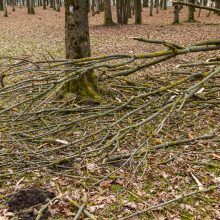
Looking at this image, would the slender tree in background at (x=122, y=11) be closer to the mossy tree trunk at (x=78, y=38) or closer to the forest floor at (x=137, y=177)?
the mossy tree trunk at (x=78, y=38)

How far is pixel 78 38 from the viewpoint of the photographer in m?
7.64

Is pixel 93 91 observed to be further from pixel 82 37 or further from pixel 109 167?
pixel 109 167

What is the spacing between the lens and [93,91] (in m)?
7.81

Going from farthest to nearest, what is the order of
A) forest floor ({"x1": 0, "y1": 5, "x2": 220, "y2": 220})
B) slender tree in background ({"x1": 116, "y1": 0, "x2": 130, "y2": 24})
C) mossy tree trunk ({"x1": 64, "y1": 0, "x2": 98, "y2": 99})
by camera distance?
slender tree in background ({"x1": 116, "y1": 0, "x2": 130, "y2": 24}), mossy tree trunk ({"x1": 64, "y1": 0, "x2": 98, "y2": 99}), forest floor ({"x1": 0, "y1": 5, "x2": 220, "y2": 220})

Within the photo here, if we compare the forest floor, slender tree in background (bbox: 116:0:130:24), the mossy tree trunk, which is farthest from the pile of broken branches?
slender tree in background (bbox: 116:0:130:24)

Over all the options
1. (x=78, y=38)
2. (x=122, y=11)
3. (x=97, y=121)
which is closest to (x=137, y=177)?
(x=97, y=121)

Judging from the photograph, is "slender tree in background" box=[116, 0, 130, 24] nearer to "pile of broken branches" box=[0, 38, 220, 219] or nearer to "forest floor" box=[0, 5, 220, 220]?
"pile of broken branches" box=[0, 38, 220, 219]

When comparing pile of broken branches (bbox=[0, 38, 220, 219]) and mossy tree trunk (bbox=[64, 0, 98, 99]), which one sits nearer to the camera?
pile of broken branches (bbox=[0, 38, 220, 219])

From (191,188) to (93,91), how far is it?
3745 millimetres

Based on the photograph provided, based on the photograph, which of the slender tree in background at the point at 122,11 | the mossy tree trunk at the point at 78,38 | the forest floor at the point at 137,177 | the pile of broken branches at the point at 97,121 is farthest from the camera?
the slender tree in background at the point at 122,11

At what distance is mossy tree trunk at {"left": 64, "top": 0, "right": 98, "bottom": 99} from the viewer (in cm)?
752

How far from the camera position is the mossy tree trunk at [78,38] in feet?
24.7

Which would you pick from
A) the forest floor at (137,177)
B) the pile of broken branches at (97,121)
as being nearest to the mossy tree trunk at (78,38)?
the pile of broken branches at (97,121)

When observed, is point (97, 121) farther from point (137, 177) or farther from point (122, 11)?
point (122, 11)
